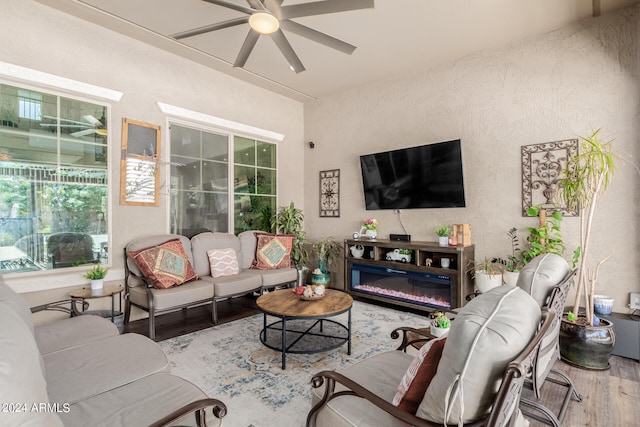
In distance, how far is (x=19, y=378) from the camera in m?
0.86

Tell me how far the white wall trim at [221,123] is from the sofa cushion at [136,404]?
A: 3673 mm

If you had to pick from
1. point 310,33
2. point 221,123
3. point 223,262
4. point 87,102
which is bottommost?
point 223,262

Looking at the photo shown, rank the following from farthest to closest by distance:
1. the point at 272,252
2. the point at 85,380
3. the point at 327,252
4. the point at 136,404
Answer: the point at 327,252
the point at 272,252
the point at 85,380
the point at 136,404

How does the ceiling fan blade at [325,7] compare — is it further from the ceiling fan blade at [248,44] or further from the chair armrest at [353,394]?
the chair armrest at [353,394]

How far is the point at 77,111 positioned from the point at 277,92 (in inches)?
119

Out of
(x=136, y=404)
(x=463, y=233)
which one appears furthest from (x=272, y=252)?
(x=136, y=404)

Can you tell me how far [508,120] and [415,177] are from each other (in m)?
1.31

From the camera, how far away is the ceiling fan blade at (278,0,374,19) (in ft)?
7.81

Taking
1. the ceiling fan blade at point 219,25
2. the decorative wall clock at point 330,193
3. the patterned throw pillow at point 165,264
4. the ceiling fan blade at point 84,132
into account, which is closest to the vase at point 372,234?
the decorative wall clock at point 330,193

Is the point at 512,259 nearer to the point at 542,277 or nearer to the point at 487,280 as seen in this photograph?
the point at 487,280

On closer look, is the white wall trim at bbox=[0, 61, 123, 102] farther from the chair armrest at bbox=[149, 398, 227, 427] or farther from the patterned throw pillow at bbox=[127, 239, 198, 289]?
the chair armrest at bbox=[149, 398, 227, 427]

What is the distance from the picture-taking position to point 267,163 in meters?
5.63

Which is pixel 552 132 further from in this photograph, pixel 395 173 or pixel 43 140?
pixel 43 140

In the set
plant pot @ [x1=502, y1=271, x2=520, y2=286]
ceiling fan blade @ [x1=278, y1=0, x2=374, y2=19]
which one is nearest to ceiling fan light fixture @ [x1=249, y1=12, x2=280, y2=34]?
ceiling fan blade @ [x1=278, y1=0, x2=374, y2=19]
